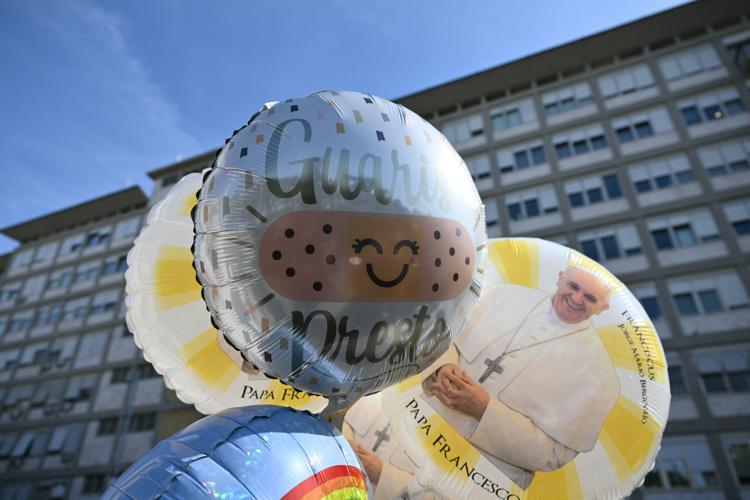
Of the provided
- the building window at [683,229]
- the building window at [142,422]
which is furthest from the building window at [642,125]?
the building window at [142,422]

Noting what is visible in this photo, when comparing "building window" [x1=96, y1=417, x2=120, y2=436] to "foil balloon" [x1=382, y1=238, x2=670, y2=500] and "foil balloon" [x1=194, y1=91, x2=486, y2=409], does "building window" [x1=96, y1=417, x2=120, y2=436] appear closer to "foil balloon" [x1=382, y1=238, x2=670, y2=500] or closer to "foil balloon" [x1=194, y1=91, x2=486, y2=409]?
"foil balloon" [x1=382, y1=238, x2=670, y2=500]

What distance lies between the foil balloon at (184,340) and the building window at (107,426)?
78.9 feet

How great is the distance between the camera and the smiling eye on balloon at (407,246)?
66.6 inches

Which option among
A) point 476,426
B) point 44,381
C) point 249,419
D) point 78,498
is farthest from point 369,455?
point 44,381

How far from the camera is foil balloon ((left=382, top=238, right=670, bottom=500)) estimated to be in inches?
90.7

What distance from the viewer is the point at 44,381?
25609 mm

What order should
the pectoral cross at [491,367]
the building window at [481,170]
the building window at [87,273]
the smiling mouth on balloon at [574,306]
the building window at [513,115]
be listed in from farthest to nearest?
the building window at [87,273] < the building window at [513,115] < the building window at [481,170] < the smiling mouth on balloon at [574,306] < the pectoral cross at [491,367]

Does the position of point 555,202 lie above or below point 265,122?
above

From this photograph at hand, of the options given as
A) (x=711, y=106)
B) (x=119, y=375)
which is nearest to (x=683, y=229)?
(x=711, y=106)

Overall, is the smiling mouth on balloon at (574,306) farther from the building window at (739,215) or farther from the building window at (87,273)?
the building window at (87,273)

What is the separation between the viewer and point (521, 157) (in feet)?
66.8

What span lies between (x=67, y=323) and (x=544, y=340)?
3175 cm

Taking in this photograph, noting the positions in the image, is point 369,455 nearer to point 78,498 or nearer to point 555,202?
point 555,202

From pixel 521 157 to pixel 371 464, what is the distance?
64.6ft
